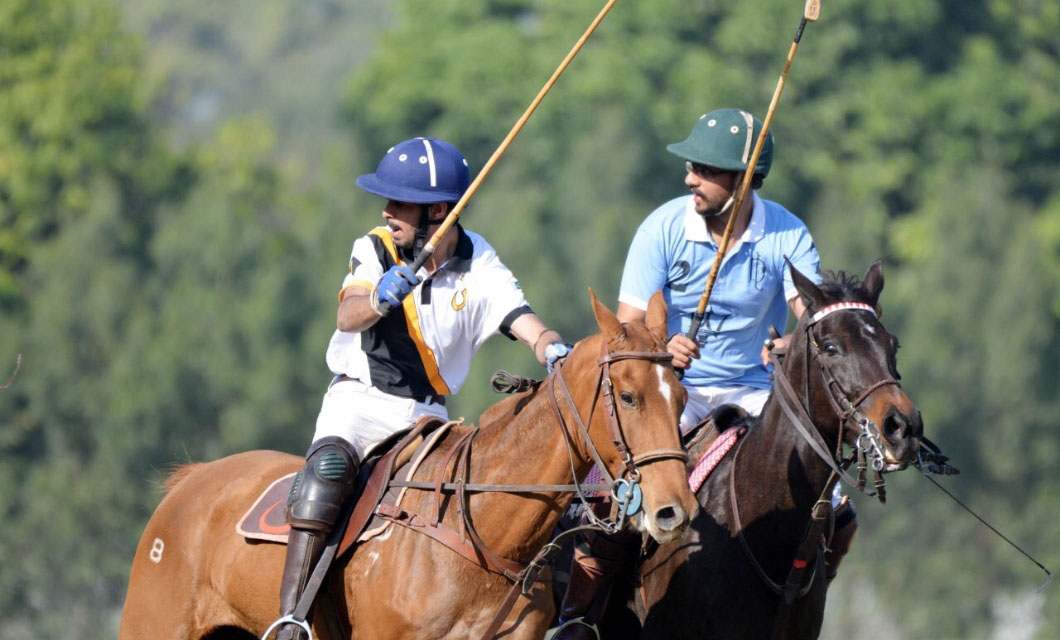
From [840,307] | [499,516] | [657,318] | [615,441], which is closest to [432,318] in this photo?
[499,516]

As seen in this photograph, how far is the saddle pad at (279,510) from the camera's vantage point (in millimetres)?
6650

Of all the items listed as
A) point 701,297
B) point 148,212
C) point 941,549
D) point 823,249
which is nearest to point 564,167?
point 823,249

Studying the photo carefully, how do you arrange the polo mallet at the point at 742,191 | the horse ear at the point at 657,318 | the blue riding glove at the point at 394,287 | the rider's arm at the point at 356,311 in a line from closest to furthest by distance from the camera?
the horse ear at the point at 657,318
the blue riding glove at the point at 394,287
the rider's arm at the point at 356,311
the polo mallet at the point at 742,191

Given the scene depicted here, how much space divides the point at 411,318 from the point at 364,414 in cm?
49

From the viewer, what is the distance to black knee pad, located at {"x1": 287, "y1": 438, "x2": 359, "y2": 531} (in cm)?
661

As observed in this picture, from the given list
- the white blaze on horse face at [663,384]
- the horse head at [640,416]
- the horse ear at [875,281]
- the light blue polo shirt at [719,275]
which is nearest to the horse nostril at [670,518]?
the horse head at [640,416]

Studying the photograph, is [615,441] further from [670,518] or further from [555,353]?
[555,353]

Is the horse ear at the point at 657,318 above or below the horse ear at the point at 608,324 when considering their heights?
below

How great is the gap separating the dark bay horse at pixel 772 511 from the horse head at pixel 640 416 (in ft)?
3.69

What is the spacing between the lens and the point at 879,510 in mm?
28312

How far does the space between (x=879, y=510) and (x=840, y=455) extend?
22051 millimetres

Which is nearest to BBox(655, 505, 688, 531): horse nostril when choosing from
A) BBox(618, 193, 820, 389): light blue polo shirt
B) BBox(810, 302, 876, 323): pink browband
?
BBox(810, 302, 876, 323): pink browband

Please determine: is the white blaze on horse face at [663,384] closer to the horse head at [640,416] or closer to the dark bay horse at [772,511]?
the horse head at [640,416]

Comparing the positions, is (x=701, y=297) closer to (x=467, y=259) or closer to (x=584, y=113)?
(x=467, y=259)
